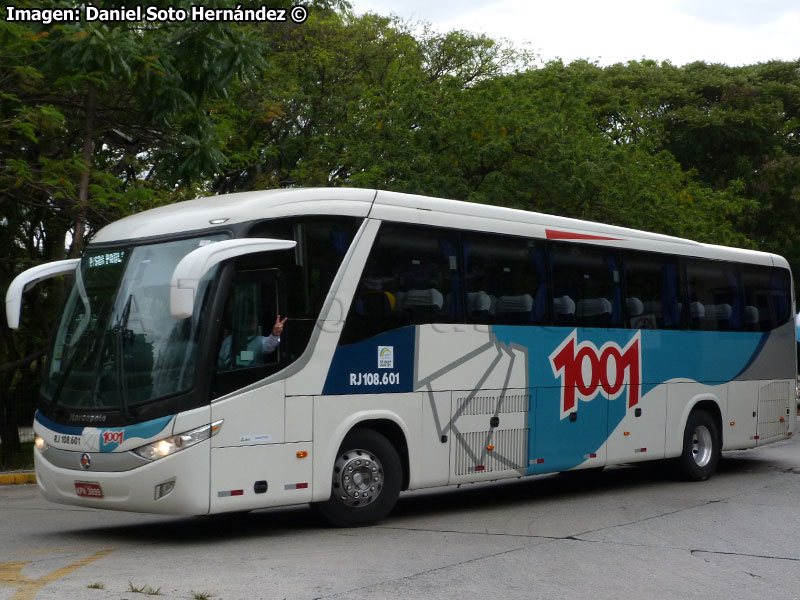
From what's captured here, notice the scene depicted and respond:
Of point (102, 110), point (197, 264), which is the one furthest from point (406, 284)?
point (102, 110)

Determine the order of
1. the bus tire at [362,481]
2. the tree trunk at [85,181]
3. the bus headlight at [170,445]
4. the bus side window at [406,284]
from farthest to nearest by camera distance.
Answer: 1. the tree trunk at [85,181]
2. the bus side window at [406,284]
3. the bus tire at [362,481]
4. the bus headlight at [170,445]

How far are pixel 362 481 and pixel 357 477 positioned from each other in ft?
0.26

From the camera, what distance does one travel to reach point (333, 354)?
10.5m

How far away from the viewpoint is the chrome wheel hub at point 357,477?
414 inches

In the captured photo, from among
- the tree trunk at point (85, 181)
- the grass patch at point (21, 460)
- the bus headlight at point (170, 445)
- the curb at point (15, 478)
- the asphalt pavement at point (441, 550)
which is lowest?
the grass patch at point (21, 460)

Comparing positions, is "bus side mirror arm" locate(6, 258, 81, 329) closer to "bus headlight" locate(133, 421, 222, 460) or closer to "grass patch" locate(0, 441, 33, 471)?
"bus headlight" locate(133, 421, 222, 460)

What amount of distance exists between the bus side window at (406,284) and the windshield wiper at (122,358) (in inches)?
80.7

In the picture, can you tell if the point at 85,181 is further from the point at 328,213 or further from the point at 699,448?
the point at 699,448

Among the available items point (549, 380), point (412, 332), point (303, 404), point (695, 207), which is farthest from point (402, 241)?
point (695, 207)

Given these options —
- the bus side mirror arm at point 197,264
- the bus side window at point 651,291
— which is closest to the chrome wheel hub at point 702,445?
the bus side window at point 651,291

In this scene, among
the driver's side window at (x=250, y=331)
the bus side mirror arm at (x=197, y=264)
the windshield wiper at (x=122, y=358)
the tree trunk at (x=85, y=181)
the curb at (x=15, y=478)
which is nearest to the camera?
the bus side mirror arm at (x=197, y=264)

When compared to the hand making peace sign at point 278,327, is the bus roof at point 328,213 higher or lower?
higher

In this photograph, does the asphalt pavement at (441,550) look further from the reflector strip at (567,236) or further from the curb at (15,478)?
the reflector strip at (567,236)

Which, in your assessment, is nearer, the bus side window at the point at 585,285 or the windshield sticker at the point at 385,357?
the windshield sticker at the point at 385,357
